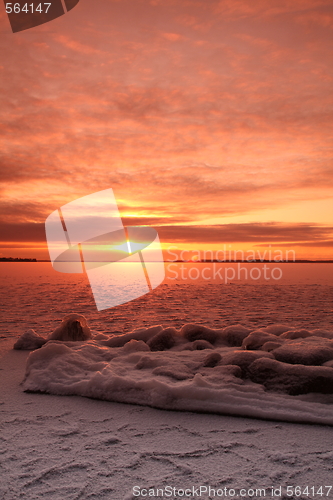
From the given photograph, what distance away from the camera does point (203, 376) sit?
119 inches

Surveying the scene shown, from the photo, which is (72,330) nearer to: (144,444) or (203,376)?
(203,376)

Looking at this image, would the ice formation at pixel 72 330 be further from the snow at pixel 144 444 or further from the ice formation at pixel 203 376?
the snow at pixel 144 444

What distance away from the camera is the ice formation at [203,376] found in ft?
8.20

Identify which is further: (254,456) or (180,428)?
(180,428)

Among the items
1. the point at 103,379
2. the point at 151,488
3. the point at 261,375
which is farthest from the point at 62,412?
the point at 261,375

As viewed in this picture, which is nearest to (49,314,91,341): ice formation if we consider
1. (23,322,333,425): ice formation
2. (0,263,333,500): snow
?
(23,322,333,425): ice formation

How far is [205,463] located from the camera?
1.80m

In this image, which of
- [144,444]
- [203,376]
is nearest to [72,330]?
[203,376]

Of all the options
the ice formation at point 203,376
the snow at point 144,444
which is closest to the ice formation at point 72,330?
the ice formation at point 203,376

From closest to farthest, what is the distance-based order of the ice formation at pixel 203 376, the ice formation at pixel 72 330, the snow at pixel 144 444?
the snow at pixel 144 444 < the ice formation at pixel 203 376 < the ice formation at pixel 72 330

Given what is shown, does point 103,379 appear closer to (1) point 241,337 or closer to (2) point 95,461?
(2) point 95,461

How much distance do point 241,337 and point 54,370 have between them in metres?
2.36

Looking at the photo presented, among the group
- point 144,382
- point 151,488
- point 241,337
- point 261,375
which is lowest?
point 241,337

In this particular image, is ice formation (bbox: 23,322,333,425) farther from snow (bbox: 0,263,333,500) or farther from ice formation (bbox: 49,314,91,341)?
ice formation (bbox: 49,314,91,341)
